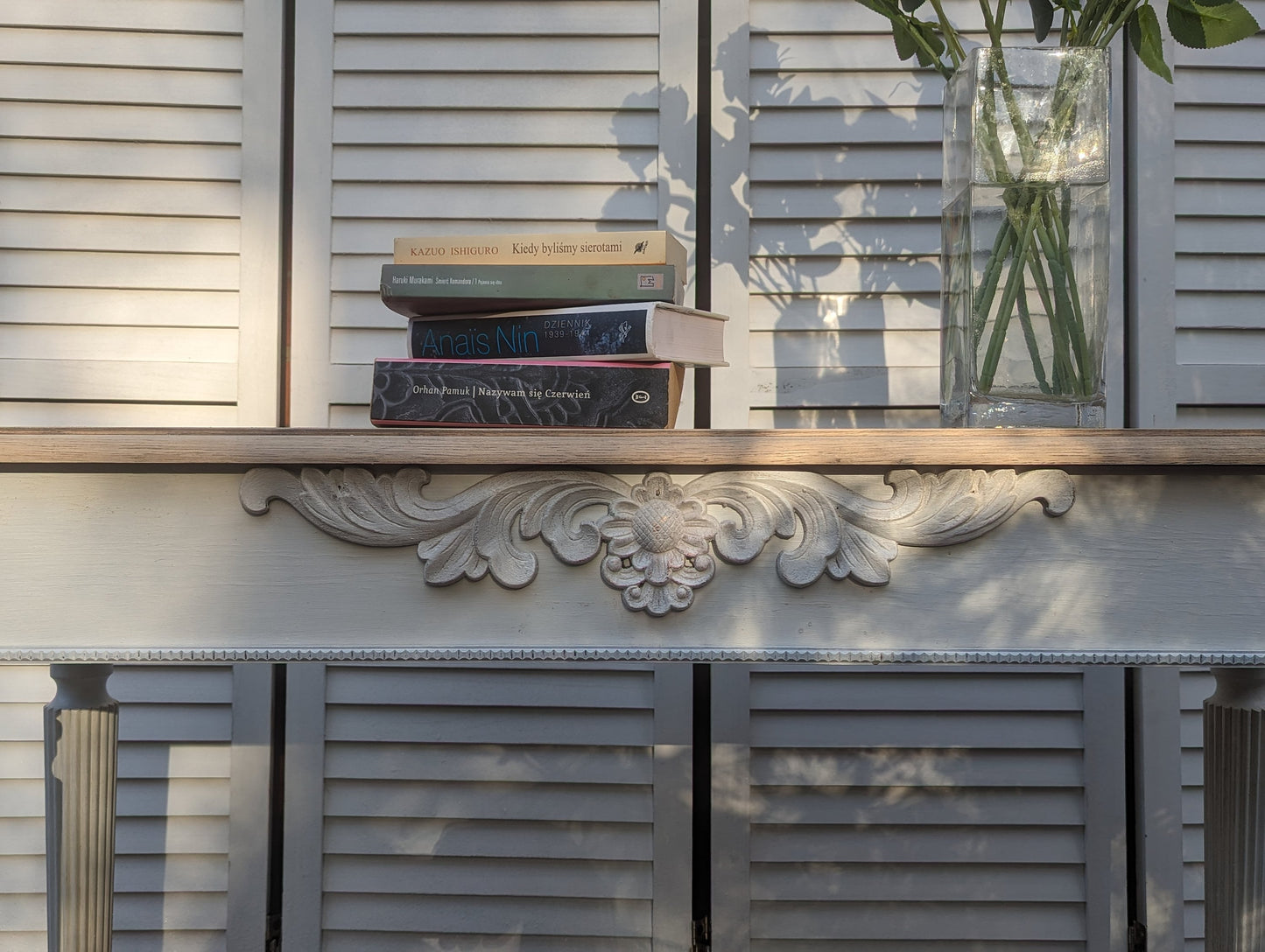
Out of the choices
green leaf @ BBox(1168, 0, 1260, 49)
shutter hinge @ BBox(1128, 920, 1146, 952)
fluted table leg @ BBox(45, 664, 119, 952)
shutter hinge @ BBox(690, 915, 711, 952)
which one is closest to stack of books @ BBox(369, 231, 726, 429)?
fluted table leg @ BBox(45, 664, 119, 952)

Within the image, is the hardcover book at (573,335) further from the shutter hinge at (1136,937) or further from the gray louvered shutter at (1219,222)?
the shutter hinge at (1136,937)

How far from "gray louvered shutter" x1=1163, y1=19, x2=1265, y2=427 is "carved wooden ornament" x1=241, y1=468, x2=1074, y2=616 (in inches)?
31.4

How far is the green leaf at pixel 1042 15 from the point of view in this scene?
78cm

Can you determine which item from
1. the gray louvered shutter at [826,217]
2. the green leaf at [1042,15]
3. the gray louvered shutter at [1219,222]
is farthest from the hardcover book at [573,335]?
the gray louvered shutter at [1219,222]

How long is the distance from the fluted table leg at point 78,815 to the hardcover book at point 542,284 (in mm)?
414

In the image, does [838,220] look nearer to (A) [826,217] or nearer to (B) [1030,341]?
(A) [826,217]

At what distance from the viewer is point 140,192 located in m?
1.27

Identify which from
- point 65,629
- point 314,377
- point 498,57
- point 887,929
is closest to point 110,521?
point 65,629

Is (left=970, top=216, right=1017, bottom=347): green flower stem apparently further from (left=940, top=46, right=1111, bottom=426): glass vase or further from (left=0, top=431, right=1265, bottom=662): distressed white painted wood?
(left=0, top=431, right=1265, bottom=662): distressed white painted wood

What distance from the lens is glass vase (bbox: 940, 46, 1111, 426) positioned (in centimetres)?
74

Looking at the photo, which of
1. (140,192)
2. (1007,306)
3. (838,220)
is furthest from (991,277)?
(140,192)

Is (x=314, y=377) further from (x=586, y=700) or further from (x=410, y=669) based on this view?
(x=586, y=700)

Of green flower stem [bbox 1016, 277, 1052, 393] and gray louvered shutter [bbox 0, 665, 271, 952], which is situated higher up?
green flower stem [bbox 1016, 277, 1052, 393]

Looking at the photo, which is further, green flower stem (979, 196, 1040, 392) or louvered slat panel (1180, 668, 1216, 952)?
louvered slat panel (1180, 668, 1216, 952)
